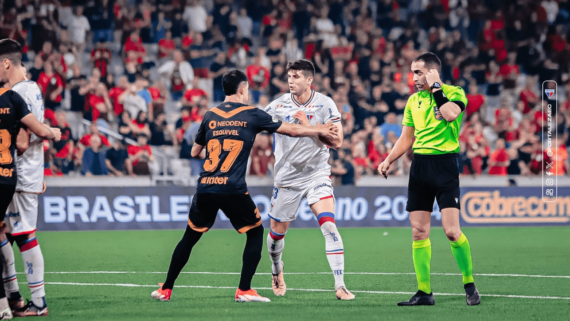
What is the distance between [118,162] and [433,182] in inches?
437

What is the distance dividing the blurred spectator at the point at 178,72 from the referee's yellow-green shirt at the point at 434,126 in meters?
13.2

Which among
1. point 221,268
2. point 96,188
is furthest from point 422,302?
point 96,188

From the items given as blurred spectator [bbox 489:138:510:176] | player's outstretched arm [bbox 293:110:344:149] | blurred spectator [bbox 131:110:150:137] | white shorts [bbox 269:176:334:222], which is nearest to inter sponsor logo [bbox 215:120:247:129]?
player's outstretched arm [bbox 293:110:344:149]

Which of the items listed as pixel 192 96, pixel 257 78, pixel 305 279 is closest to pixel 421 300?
pixel 305 279

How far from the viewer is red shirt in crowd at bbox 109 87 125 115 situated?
1838 centimetres

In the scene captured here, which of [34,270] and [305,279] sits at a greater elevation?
[34,270]

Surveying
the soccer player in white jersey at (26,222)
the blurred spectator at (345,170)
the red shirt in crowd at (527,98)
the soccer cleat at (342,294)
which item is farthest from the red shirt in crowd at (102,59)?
the soccer cleat at (342,294)

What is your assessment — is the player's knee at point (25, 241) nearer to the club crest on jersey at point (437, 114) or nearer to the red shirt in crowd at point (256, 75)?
the club crest on jersey at point (437, 114)

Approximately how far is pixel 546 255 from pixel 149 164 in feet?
31.4

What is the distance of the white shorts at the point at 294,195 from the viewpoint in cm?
808

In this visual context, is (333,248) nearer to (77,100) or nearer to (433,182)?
(433,182)

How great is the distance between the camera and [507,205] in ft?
56.3

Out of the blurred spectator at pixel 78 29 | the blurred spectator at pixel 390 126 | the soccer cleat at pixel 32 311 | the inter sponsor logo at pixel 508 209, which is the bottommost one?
the inter sponsor logo at pixel 508 209

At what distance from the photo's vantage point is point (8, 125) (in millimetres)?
6254
